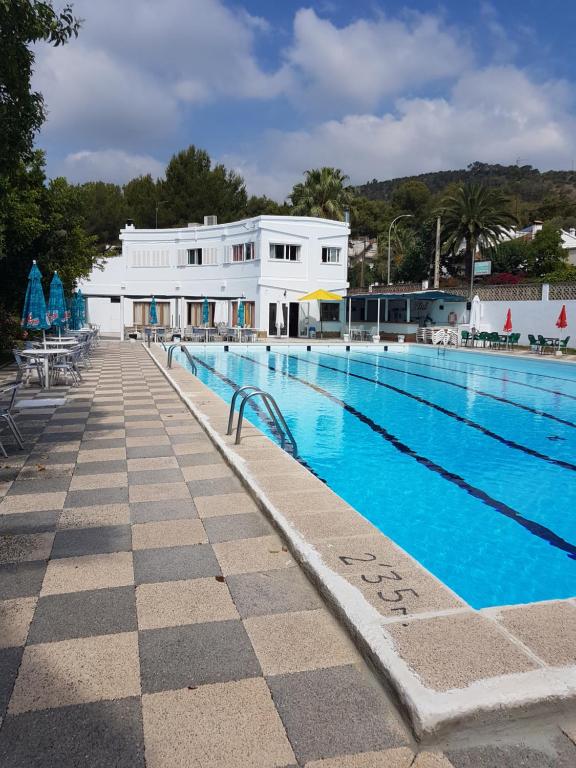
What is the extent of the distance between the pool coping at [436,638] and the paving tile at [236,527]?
137 mm

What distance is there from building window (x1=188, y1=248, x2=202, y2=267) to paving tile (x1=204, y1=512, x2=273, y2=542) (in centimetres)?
3229

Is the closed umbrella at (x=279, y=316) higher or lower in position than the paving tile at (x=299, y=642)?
higher

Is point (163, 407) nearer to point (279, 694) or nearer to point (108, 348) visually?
point (279, 694)

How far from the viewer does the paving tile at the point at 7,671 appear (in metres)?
2.56

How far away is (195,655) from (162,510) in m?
2.27

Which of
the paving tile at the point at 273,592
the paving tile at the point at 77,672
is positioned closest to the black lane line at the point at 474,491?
the paving tile at the point at 273,592

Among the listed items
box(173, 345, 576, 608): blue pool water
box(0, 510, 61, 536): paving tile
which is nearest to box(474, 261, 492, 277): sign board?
box(173, 345, 576, 608): blue pool water

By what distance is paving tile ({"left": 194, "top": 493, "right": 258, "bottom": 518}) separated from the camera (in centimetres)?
505

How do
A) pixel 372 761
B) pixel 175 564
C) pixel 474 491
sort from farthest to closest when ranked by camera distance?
pixel 474 491 → pixel 175 564 → pixel 372 761

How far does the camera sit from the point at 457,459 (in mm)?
8891

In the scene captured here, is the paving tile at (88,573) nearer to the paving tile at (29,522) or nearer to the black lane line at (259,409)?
the paving tile at (29,522)

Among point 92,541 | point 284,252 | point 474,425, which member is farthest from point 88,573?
point 284,252

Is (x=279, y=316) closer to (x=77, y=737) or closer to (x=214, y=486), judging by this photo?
(x=214, y=486)

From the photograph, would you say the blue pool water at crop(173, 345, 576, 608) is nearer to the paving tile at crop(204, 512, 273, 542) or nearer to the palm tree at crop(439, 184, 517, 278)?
Result: the paving tile at crop(204, 512, 273, 542)
